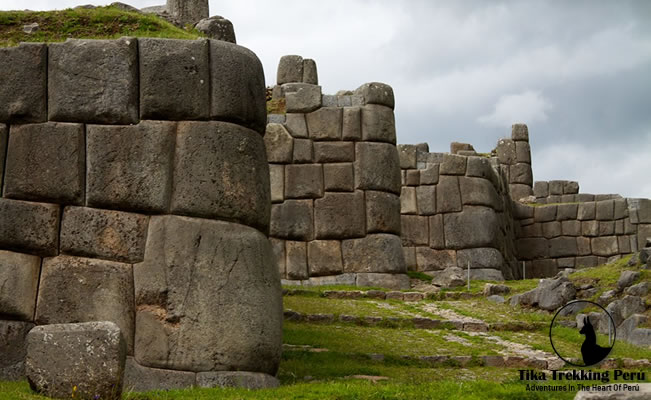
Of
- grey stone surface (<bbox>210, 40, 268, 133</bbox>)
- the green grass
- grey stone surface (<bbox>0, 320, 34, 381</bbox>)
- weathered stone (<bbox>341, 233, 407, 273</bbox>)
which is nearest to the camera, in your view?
grey stone surface (<bbox>0, 320, 34, 381</bbox>)

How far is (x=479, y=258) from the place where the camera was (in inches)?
1105

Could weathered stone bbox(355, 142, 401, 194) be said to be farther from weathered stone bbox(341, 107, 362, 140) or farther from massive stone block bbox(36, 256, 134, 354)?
massive stone block bbox(36, 256, 134, 354)

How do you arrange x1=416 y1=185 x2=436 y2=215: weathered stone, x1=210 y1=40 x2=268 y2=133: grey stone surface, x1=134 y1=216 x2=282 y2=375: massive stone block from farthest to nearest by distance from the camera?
x1=416 y1=185 x2=436 y2=215: weathered stone < x1=210 y1=40 x2=268 y2=133: grey stone surface < x1=134 y1=216 x2=282 y2=375: massive stone block

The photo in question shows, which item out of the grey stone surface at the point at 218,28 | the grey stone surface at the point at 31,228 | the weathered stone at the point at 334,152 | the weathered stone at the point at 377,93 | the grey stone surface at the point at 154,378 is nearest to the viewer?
the grey stone surface at the point at 154,378

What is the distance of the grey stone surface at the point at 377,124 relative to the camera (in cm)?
2431

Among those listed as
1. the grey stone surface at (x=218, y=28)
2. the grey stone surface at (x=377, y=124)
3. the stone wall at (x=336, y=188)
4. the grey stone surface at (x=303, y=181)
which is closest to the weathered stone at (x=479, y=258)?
the stone wall at (x=336, y=188)

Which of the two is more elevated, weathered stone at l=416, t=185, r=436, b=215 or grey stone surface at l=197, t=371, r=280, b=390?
weathered stone at l=416, t=185, r=436, b=215

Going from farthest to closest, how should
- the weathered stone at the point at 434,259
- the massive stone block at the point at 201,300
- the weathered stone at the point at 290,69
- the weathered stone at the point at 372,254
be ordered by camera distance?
1. the weathered stone at the point at 290,69
2. the weathered stone at the point at 434,259
3. the weathered stone at the point at 372,254
4. the massive stone block at the point at 201,300

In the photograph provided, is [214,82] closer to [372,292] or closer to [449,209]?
[372,292]

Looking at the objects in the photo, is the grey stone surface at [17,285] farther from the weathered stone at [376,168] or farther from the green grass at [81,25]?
the weathered stone at [376,168]

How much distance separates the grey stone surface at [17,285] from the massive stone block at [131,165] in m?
1.08

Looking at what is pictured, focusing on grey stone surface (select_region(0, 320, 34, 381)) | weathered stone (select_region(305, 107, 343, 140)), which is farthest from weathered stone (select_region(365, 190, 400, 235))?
grey stone surface (select_region(0, 320, 34, 381))

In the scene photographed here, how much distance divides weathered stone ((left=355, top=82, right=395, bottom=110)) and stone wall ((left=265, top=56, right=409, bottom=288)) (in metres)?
0.02

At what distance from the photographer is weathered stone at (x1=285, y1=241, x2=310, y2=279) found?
2358 centimetres
